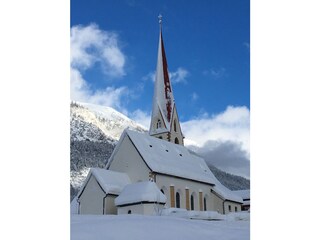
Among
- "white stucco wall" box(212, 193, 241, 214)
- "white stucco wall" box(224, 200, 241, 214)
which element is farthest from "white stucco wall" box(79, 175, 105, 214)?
"white stucco wall" box(224, 200, 241, 214)

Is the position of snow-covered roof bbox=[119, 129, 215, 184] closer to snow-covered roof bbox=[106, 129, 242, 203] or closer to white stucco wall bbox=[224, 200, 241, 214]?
snow-covered roof bbox=[106, 129, 242, 203]

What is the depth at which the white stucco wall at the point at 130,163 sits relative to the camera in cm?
1697

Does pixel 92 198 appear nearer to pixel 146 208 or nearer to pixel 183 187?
pixel 146 208

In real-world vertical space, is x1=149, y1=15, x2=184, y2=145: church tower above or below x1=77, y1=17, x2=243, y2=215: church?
above

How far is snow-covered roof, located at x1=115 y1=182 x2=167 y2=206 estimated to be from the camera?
14.6 metres

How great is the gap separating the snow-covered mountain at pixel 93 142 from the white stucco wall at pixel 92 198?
8837mm

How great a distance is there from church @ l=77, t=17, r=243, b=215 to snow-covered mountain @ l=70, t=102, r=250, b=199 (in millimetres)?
5790

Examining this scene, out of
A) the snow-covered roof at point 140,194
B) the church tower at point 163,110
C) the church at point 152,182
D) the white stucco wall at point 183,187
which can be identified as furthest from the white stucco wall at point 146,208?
the church tower at point 163,110

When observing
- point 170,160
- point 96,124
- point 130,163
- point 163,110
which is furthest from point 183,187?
point 96,124

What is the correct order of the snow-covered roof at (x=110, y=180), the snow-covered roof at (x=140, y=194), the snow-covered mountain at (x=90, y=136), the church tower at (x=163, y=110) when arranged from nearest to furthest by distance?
the snow-covered roof at (x=140, y=194)
the snow-covered roof at (x=110, y=180)
the church tower at (x=163, y=110)
the snow-covered mountain at (x=90, y=136)

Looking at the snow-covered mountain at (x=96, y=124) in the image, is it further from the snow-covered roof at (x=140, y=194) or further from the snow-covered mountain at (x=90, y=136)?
the snow-covered roof at (x=140, y=194)
